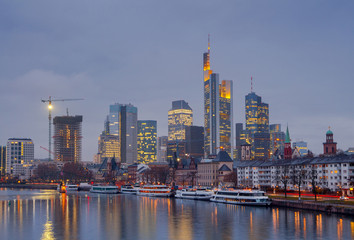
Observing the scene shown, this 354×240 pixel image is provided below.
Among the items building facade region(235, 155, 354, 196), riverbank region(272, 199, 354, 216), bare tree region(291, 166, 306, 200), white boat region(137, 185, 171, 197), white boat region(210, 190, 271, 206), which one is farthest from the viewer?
white boat region(137, 185, 171, 197)

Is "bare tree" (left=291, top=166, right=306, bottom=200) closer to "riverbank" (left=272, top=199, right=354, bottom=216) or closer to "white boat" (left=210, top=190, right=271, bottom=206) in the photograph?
"white boat" (left=210, top=190, right=271, bottom=206)

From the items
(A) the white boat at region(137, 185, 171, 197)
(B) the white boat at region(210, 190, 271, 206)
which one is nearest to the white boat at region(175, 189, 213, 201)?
(B) the white boat at region(210, 190, 271, 206)

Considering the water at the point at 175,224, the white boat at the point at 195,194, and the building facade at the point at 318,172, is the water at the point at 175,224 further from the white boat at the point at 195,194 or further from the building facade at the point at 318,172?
the white boat at the point at 195,194

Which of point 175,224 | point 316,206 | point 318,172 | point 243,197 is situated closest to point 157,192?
point 243,197

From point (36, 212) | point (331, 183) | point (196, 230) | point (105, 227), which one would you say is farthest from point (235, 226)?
point (331, 183)

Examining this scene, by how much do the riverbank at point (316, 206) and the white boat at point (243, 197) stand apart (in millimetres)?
3440

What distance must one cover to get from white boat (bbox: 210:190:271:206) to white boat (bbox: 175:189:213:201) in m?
8.07

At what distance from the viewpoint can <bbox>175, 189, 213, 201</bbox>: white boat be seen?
167 metres

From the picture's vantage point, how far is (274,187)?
17350 centimetres

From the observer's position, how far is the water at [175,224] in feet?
273

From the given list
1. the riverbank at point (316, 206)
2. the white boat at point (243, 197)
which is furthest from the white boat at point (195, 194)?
the riverbank at point (316, 206)

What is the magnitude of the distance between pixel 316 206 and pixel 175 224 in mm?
37813

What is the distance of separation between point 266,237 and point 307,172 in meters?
93.1

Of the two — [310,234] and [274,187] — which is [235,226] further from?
[274,187]
